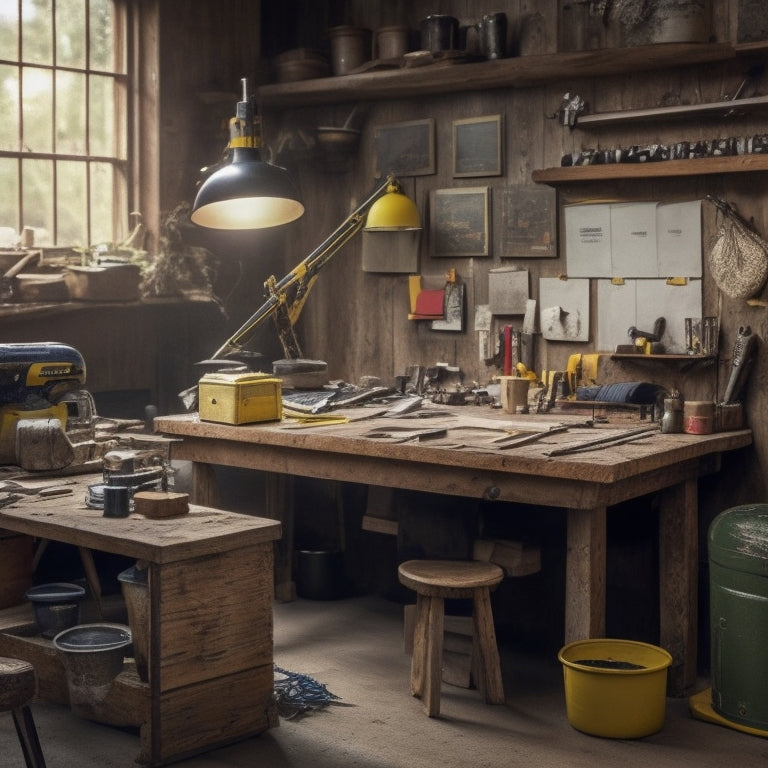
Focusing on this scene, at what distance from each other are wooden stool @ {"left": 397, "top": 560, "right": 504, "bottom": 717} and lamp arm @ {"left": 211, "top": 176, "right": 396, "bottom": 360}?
1.79 m

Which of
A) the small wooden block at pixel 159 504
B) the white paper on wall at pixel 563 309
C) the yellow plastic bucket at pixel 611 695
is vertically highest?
the white paper on wall at pixel 563 309

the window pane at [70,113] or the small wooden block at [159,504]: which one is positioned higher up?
the window pane at [70,113]

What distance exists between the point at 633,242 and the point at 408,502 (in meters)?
1.53

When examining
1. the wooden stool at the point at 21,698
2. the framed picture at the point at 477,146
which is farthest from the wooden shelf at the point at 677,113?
the wooden stool at the point at 21,698

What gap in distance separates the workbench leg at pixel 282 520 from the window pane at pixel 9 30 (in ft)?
7.41

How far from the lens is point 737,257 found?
4.88m

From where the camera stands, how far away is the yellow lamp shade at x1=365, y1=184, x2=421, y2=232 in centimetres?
569

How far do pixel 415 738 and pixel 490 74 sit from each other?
3010mm

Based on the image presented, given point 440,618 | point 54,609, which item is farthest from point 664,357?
point 54,609

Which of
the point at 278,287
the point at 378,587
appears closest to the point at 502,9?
the point at 278,287

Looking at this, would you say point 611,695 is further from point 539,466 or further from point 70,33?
point 70,33

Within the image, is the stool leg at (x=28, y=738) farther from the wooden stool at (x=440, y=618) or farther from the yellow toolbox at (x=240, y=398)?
the yellow toolbox at (x=240, y=398)

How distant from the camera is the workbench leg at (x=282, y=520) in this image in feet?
18.8

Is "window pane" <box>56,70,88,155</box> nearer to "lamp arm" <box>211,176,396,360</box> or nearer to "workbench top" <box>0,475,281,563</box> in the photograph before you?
"lamp arm" <box>211,176,396,360</box>
